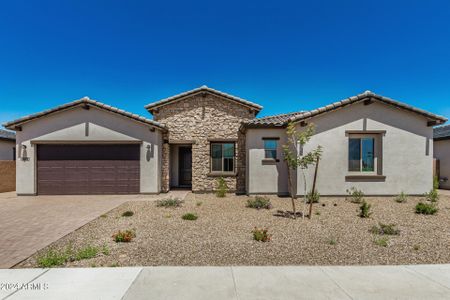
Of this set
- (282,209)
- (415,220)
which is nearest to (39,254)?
(282,209)

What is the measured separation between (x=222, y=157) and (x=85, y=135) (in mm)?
7444

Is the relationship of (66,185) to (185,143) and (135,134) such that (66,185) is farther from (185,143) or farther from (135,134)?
(185,143)

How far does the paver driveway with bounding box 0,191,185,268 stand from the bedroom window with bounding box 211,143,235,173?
3.79 m

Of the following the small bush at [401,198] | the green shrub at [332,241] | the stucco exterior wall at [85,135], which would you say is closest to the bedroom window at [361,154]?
the small bush at [401,198]

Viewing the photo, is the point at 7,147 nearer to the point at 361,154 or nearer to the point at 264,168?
the point at 264,168

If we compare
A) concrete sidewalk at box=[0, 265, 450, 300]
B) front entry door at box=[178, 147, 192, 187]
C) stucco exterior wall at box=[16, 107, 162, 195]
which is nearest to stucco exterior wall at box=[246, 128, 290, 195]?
front entry door at box=[178, 147, 192, 187]

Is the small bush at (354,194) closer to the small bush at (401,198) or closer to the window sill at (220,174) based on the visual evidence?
the small bush at (401,198)

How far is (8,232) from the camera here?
244 inches

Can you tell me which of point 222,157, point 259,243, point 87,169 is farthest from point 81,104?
point 259,243

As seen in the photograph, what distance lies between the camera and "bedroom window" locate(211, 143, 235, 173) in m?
13.4

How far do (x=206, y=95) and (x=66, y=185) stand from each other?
9.02 m

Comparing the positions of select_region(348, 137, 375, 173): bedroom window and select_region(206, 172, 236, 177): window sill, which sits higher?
select_region(348, 137, 375, 173): bedroom window

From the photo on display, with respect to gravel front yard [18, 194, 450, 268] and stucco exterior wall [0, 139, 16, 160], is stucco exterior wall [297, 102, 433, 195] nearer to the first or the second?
gravel front yard [18, 194, 450, 268]

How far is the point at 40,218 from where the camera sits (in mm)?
7645
